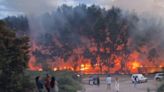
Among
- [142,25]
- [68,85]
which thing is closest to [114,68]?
[142,25]

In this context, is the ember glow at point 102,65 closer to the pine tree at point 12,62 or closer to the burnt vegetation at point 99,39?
the burnt vegetation at point 99,39

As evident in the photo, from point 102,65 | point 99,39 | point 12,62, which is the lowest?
point 12,62

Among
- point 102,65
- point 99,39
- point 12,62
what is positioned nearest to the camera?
point 12,62

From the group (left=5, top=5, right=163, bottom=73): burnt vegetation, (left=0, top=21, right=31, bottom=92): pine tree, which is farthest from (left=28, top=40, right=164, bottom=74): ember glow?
(left=0, top=21, right=31, bottom=92): pine tree

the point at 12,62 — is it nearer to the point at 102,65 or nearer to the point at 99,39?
the point at 102,65

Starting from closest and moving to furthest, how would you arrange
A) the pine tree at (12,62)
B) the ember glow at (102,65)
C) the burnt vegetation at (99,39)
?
1. the pine tree at (12,62)
2. the ember glow at (102,65)
3. the burnt vegetation at (99,39)

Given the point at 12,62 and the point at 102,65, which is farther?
the point at 102,65

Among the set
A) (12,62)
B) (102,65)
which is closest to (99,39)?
(102,65)

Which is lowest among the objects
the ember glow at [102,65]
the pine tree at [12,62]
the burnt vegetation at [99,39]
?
the pine tree at [12,62]

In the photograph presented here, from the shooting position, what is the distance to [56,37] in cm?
9862

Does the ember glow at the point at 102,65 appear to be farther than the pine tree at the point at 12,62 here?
Yes

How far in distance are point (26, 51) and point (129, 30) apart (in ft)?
226

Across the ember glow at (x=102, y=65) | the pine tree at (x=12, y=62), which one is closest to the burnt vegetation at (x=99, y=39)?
the ember glow at (x=102, y=65)

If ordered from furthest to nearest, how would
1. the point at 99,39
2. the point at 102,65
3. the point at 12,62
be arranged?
the point at 99,39
the point at 102,65
the point at 12,62
